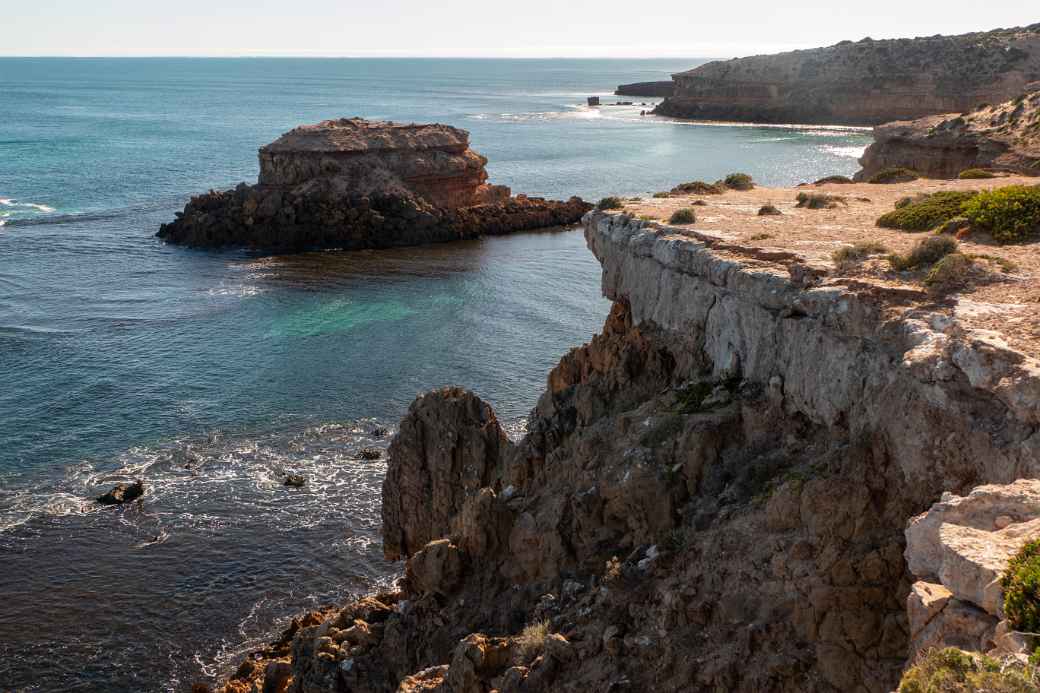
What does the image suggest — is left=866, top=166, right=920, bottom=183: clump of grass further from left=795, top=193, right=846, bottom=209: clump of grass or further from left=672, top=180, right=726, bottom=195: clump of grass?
left=795, top=193, right=846, bottom=209: clump of grass

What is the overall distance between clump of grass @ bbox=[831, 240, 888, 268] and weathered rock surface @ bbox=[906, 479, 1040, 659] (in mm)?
7261

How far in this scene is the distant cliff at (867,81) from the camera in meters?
127

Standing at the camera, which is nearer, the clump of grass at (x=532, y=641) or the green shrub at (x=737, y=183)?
the clump of grass at (x=532, y=641)

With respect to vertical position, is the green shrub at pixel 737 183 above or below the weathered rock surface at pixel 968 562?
above

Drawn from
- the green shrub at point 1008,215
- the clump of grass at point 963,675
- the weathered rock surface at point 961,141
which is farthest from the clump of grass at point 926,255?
the weathered rock surface at point 961,141

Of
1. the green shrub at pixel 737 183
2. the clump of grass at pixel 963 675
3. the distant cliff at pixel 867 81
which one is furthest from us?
the distant cliff at pixel 867 81

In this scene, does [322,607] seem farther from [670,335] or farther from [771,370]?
[771,370]

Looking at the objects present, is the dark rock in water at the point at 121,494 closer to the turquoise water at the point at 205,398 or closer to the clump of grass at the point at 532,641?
the turquoise water at the point at 205,398

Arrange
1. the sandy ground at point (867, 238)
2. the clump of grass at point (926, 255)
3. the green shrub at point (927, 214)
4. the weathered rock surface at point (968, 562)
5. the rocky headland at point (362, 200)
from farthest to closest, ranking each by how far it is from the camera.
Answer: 1. the rocky headland at point (362, 200)
2. the green shrub at point (927, 214)
3. the clump of grass at point (926, 255)
4. the sandy ground at point (867, 238)
5. the weathered rock surface at point (968, 562)

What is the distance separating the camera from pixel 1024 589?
699 centimetres

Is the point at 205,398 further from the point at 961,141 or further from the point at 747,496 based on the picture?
the point at 961,141

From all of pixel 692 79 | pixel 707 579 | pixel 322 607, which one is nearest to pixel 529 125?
pixel 692 79

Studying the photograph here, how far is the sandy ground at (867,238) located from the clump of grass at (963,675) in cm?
523

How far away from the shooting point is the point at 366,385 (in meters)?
39.2
